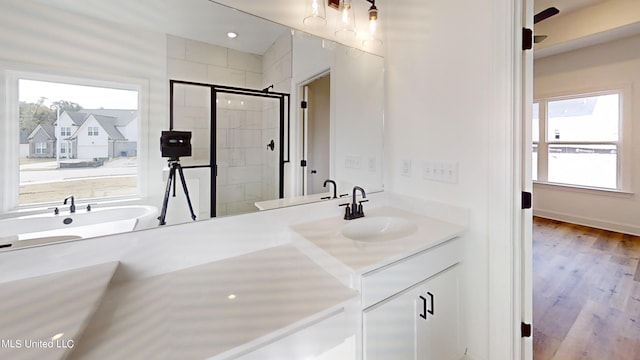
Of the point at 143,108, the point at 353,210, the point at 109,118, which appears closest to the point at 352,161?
the point at 353,210

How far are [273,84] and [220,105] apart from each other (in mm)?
319

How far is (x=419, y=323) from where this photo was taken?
1.24 m

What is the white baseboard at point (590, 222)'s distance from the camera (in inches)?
153

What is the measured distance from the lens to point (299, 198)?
1.57 m

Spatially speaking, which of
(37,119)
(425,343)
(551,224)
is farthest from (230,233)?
(551,224)

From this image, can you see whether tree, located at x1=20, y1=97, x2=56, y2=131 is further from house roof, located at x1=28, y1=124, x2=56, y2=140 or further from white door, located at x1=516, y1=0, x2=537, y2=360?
white door, located at x1=516, y1=0, x2=537, y2=360

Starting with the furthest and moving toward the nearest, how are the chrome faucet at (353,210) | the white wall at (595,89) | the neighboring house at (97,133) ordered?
1. the white wall at (595,89)
2. the chrome faucet at (353,210)
3. the neighboring house at (97,133)

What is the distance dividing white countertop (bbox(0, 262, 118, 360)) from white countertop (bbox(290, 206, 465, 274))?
0.78m

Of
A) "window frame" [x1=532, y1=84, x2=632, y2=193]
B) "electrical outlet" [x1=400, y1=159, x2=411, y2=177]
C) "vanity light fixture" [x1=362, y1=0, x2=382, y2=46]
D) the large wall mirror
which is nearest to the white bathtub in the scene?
the large wall mirror

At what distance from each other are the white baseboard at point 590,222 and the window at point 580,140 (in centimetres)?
53

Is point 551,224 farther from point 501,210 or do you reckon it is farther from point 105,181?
point 105,181

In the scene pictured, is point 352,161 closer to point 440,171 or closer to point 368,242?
point 440,171

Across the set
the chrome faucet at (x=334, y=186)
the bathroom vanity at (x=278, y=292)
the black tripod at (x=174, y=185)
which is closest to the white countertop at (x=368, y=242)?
the bathroom vanity at (x=278, y=292)

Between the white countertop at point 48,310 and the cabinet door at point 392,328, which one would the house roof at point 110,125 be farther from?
the cabinet door at point 392,328
